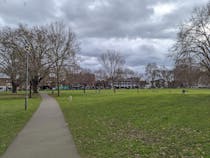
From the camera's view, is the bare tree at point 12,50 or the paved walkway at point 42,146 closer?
the paved walkway at point 42,146

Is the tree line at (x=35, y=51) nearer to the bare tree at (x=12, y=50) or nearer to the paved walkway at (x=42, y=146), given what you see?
the bare tree at (x=12, y=50)

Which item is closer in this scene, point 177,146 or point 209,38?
point 177,146

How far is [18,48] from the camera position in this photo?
151ft

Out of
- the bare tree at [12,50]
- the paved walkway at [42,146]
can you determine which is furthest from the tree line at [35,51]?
the paved walkway at [42,146]

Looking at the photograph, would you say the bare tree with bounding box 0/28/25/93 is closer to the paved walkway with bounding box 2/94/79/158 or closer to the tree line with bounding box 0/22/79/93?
the tree line with bounding box 0/22/79/93

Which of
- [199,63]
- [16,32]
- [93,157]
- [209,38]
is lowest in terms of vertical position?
[93,157]

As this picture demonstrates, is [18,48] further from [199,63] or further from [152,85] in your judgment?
[152,85]

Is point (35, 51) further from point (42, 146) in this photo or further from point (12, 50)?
point (42, 146)

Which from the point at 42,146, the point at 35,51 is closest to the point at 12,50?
the point at 35,51

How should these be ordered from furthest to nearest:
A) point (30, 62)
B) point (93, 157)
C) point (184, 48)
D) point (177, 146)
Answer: point (30, 62) → point (184, 48) → point (177, 146) → point (93, 157)

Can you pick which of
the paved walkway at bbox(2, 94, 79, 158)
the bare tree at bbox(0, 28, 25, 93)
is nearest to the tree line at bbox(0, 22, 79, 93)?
the bare tree at bbox(0, 28, 25, 93)

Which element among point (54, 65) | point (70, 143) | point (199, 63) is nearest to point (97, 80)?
point (54, 65)

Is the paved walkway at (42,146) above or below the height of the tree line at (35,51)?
below

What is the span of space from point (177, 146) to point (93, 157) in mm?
2344
